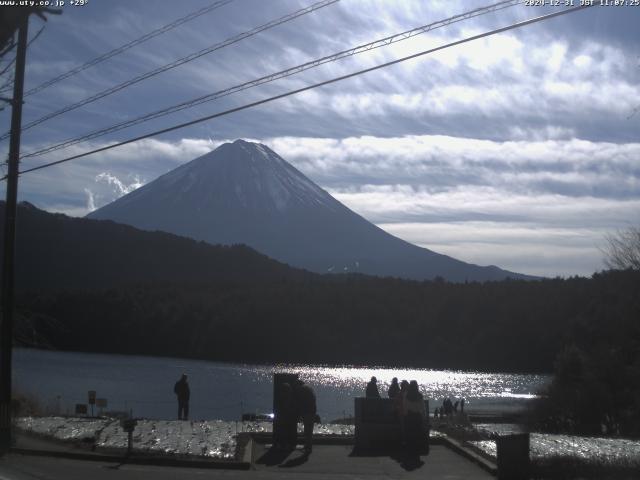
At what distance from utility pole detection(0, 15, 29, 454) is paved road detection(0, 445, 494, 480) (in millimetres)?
1930

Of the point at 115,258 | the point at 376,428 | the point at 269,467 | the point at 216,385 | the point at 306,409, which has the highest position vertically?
the point at 115,258

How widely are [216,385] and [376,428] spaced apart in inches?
2023

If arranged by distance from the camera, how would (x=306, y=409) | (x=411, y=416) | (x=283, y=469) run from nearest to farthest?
(x=283, y=469)
(x=306, y=409)
(x=411, y=416)

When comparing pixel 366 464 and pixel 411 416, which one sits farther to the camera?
pixel 411 416

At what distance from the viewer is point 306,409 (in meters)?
15.0

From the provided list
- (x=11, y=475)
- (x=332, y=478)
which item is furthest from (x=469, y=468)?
(x=11, y=475)

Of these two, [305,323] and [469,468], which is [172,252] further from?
[469,468]

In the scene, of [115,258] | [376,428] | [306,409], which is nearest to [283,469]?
[306,409]

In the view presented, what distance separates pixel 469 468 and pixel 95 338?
97961 mm

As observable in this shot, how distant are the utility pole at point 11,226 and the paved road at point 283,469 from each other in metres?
1.93

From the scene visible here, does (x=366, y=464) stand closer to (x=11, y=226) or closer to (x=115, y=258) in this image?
(x=11, y=226)

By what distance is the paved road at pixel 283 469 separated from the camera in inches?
495

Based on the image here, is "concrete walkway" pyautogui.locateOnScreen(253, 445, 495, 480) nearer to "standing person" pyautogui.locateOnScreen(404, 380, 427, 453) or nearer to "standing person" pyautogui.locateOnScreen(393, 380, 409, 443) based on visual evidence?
"standing person" pyautogui.locateOnScreen(404, 380, 427, 453)

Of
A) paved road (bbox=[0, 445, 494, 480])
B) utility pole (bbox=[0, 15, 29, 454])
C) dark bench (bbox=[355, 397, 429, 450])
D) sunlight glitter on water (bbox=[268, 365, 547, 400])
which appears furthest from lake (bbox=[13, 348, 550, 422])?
paved road (bbox=[0, 445, 494, 480])
